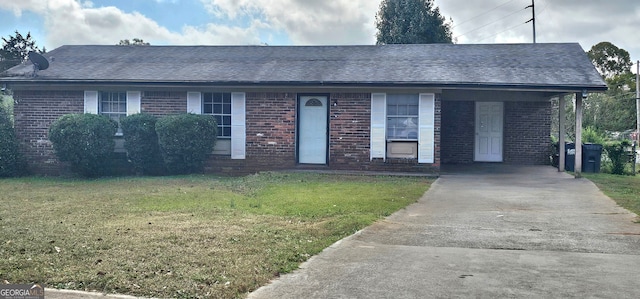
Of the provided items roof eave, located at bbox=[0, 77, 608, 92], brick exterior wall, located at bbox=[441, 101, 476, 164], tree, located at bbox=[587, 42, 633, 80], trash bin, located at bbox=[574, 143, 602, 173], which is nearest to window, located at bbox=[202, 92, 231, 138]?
roof eave, located at bbox=[0, 77, 608, 92]

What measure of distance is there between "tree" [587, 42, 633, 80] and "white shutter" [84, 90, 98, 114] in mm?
49306

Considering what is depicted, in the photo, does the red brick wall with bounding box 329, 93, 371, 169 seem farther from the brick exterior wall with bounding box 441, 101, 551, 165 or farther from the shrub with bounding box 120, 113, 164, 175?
the shrub with bounding box 120, 113, 164, 175

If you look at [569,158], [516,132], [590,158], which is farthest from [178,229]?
[516,132]

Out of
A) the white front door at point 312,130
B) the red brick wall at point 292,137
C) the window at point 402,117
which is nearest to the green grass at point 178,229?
the red brick wall at point 292,137

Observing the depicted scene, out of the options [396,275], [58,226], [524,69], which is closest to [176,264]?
[396,275]

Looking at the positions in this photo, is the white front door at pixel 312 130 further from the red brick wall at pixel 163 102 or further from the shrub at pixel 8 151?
the shrub at pixel 8 151

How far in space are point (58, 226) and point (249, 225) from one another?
2.61 metres

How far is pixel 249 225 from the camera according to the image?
8.67m

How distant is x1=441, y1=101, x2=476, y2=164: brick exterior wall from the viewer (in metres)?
20.8

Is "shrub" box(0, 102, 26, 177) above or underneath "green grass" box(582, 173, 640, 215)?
above

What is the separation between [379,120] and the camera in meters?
17.0

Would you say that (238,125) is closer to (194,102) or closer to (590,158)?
(194,102)

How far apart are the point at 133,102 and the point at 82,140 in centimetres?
235

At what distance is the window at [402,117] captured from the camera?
17047 mm
